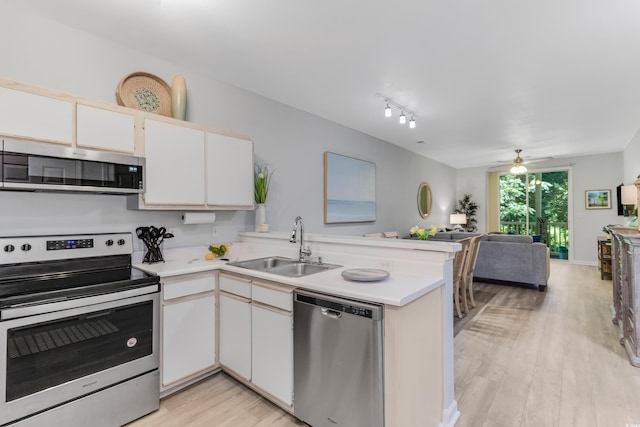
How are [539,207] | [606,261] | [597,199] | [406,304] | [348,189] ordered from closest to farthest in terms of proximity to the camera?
[406,304] < [348,189] < [606,261] < [597,199] < [539,207]

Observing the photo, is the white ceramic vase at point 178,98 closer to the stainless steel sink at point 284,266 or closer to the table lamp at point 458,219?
the stainless steel sink at point 284,266

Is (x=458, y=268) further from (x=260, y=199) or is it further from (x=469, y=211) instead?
(x=469, y=211)

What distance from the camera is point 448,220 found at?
28.6 feet

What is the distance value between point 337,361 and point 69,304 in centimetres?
153

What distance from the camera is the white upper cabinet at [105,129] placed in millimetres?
2080

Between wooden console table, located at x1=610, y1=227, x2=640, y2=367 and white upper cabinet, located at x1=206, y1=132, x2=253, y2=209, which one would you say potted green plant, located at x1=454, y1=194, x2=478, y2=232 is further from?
white upper cabinet, located at x1=206, y1=132, x2=253, y2=209

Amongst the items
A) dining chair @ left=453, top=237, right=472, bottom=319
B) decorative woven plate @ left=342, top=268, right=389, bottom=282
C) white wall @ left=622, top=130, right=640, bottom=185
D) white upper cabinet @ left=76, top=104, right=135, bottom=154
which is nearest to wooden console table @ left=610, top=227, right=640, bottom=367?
dining chair @ left=453, top=237, right=472, bottom=319

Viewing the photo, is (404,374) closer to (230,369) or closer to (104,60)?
(230,369)

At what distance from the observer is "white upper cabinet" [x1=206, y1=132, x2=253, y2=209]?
276 centimetres

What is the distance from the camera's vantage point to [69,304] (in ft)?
5.73

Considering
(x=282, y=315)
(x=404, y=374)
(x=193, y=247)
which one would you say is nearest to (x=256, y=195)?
(x=193, y=247)

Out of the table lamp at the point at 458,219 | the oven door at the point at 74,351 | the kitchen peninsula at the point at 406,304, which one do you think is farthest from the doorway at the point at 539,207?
the oven door at the point at 74,351

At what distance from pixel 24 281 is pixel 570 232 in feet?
31.7

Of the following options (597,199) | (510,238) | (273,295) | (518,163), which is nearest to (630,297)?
(510,238)
